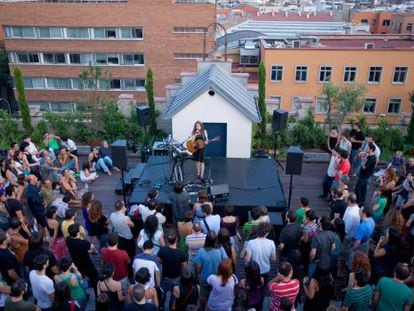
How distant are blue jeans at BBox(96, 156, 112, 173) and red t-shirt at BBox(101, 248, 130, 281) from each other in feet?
20.4

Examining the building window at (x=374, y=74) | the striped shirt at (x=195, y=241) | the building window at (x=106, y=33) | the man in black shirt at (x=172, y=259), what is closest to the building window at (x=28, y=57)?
the building window at (x=106, y=33)

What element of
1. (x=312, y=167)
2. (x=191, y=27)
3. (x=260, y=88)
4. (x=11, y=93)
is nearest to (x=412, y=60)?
(x=191, y=27)

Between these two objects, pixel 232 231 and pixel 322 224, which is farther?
pixel 232 231

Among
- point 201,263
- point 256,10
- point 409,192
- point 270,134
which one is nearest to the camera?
point 201,263

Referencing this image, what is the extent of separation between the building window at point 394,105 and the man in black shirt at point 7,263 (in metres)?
31.6

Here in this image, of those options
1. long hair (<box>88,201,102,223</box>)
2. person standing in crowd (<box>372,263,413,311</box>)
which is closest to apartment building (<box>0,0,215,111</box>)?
long hair (<box>88,201,102,223</box>)

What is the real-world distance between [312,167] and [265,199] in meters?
3.73

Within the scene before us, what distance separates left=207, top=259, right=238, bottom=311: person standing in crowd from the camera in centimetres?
499

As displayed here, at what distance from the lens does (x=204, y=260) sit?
18.0 ft

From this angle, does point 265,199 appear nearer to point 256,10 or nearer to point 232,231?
point 232,231

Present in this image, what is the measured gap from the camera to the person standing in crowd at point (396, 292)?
15.6ft

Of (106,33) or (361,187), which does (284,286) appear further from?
(106,33)

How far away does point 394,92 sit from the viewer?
31359mm

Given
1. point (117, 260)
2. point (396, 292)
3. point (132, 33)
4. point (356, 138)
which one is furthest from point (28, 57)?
point (396, 292)
